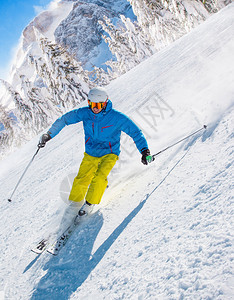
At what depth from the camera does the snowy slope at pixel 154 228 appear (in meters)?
1.51

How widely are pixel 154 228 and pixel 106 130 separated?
5.88 feet

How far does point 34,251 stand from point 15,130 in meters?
30.6

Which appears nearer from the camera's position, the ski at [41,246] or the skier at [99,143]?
the ski at [41,246]

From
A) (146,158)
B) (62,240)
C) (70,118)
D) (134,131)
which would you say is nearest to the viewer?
(62,240)

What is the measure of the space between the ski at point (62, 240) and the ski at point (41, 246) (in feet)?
0.41

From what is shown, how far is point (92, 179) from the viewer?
3166 millimetres

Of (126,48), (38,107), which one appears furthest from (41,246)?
(126,48)

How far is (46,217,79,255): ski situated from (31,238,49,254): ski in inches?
4.9

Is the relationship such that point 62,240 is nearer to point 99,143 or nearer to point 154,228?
point 154,228

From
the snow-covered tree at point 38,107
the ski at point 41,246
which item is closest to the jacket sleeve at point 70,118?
the ski at point 41,246

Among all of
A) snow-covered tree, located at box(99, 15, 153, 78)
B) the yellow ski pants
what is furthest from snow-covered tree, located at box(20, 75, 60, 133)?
the yellow ski pants

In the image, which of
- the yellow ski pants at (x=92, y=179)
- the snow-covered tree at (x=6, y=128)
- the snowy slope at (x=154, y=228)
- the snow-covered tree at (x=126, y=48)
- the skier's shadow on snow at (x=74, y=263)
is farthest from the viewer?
the snow-covered tree at (x=126, y=48)

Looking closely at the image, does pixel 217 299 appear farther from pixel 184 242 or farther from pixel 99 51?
pixel 99 51

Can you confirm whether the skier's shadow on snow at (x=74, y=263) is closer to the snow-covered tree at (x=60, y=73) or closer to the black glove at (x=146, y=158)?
the black glove at (x=146, y=158)
